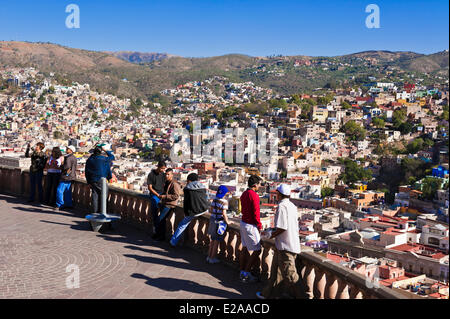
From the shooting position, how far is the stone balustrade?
3.23 m

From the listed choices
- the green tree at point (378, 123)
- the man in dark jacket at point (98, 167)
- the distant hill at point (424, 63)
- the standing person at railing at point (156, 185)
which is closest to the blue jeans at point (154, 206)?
the standing person at railing at point (156, 185)

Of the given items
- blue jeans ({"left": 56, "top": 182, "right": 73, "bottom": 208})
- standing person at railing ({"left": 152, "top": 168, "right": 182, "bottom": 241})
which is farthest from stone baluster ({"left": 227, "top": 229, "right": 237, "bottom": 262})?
blue jeans ({"left": 56, "top": 182, "right": 73, "bottom": 208})

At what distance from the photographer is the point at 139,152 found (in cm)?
5869

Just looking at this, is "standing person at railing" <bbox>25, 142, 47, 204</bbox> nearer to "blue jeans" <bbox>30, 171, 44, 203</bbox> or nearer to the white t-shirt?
"blue jeans" <bbox>30, 171, 44, 203</bbox>

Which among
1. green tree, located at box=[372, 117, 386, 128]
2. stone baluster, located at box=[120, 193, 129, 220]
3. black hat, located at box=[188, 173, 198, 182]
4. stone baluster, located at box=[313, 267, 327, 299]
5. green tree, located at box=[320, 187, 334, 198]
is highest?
green tree, located at box=[372, 117, 386, 128]

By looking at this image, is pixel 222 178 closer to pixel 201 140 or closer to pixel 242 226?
pixel 201 140

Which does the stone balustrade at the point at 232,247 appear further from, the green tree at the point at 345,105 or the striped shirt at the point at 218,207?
the green tree at the point at 345,105

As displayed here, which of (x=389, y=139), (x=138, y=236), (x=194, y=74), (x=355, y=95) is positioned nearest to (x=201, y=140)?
(x=389, y=139)

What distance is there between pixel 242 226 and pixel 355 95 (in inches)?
3113

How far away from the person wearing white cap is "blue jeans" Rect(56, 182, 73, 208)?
14.4ft

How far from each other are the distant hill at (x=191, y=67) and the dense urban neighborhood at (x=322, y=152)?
618 inches

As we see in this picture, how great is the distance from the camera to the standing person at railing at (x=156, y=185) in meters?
5.34
